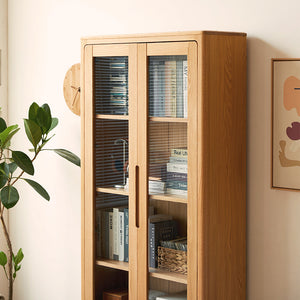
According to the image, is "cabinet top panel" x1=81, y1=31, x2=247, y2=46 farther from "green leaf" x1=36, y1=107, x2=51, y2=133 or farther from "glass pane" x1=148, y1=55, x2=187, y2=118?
"green leaf" x1=36, y1=107, x2=51, y2=133

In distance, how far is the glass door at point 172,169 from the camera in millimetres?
2596

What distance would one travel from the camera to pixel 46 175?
3779 millimetres

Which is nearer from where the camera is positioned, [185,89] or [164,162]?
[185,89]

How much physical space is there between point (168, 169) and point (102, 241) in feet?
1.89

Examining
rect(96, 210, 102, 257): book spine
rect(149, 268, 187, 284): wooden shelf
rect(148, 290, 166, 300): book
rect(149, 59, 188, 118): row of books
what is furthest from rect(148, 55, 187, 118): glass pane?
rect(148, 290, 166, 300): book

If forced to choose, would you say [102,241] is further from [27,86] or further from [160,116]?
[27,86]

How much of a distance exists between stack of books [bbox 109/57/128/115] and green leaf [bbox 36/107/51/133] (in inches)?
21.8

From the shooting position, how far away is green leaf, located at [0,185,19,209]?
3.07 meters

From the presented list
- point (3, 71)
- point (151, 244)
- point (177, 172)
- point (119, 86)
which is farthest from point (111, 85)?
point (3, 71)

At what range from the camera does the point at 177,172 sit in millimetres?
2674

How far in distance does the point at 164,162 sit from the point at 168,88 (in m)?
0.35

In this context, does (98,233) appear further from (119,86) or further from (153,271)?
(119,86)

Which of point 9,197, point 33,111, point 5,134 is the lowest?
point 9,197

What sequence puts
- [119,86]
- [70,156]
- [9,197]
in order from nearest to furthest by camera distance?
[119,86] → [9,197] → [70,156]
